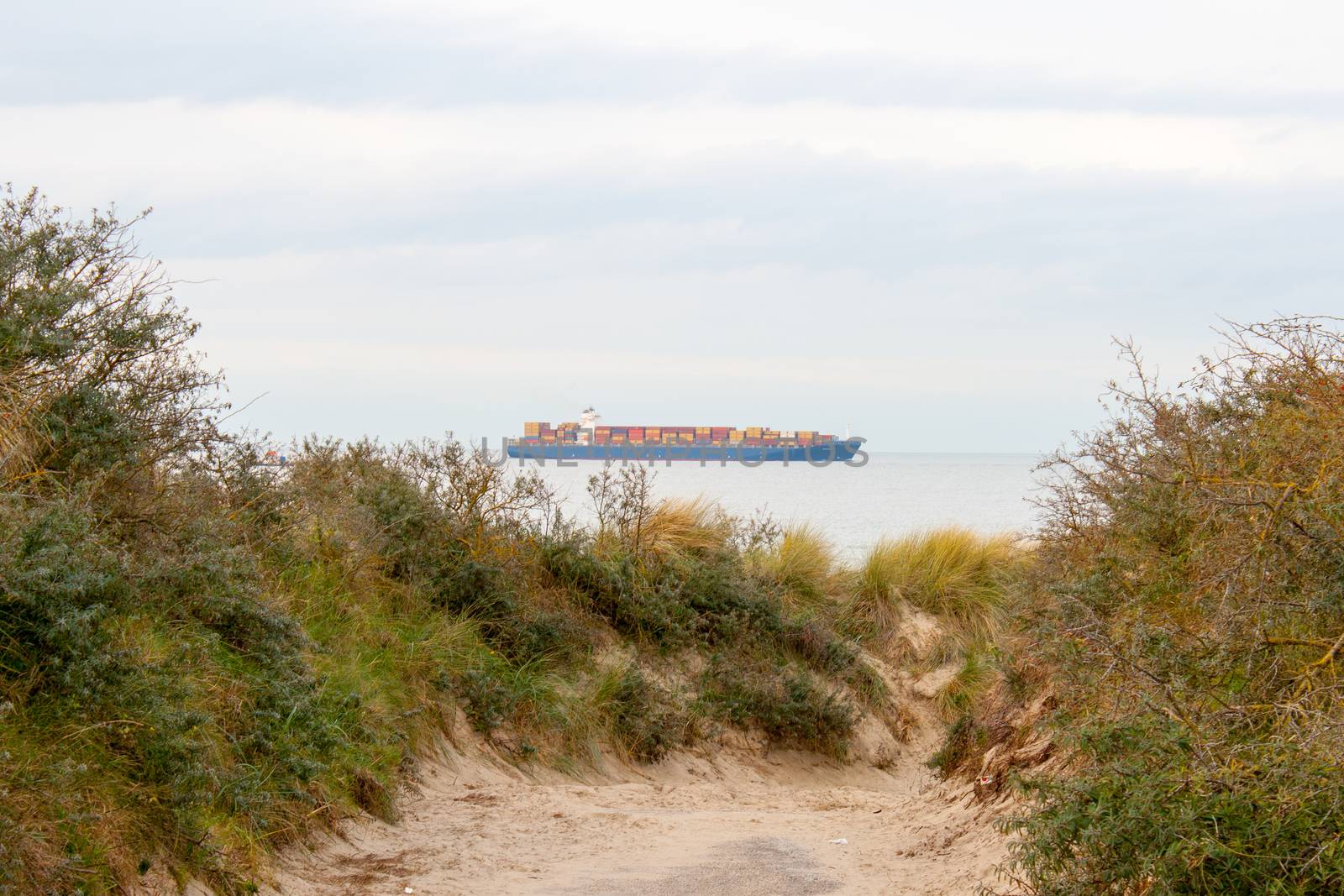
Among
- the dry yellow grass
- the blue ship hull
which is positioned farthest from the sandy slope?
the blue ship hull

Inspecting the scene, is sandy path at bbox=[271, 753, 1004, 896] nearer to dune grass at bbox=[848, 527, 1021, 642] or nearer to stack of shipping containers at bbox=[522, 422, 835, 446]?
dune grass at bbox=[848, 527, 1021, 642]

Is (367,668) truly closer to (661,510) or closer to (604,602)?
(604,602)

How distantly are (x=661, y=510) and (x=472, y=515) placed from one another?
3.14 meters

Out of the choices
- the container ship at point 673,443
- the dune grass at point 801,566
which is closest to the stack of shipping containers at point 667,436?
the container ship at point 673,443

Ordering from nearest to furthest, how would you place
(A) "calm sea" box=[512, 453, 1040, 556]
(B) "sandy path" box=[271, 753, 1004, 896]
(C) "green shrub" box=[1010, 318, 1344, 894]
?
1. (C) "green shrub" box=[1010, 318, 1344, 894]
2. (B) "sandy path" box=[271, 753, 1004, 896]
3. (A) "calm sea" box=[512, 453, 1040, 556]

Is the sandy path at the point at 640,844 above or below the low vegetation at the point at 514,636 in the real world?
below

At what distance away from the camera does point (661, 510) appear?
1542 cm

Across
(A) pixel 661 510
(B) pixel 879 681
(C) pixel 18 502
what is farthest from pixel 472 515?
(C) pixel 18 502

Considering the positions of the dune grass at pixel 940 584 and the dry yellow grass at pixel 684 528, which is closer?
the dry yellow grass at pixel 684 528

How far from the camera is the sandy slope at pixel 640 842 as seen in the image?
7.28 m

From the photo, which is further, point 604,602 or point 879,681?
point 879,681

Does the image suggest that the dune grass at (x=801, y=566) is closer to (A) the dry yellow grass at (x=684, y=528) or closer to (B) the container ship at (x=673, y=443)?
(A) the dry yellow grass at (x=684, y=528)

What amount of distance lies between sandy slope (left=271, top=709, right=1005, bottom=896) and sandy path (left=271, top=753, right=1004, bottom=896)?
0.6 inches

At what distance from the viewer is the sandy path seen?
728 cm
